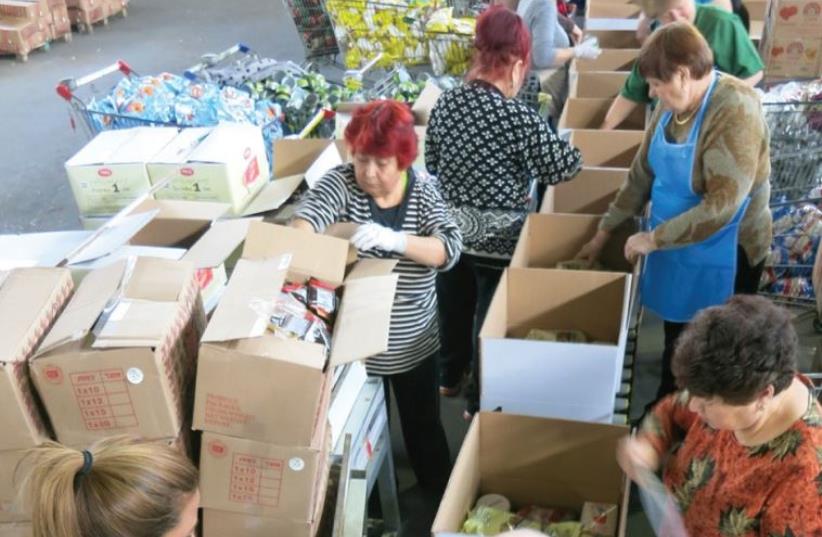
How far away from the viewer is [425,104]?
3596mm

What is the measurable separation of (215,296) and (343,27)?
3.24 m

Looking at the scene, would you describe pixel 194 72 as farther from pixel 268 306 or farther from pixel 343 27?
pixel 268 306

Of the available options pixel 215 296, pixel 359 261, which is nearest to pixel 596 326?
pixel 359 261

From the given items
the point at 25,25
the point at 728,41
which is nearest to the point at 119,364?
the point at 728,41

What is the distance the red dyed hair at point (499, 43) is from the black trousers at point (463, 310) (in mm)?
726

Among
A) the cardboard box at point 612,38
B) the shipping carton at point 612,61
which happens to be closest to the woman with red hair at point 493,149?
the shipping carton at point 612,61

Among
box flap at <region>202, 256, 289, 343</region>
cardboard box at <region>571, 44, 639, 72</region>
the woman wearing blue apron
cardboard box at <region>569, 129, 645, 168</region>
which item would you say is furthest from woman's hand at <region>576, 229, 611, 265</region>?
Answer: cardboard box at <region>571, 44, 639, 72</region>

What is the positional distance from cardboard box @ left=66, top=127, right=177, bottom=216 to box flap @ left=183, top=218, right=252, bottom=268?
0.83m

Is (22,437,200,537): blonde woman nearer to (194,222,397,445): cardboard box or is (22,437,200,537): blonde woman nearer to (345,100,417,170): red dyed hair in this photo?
(194,222,397,445): cardboard box

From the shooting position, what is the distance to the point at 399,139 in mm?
2049

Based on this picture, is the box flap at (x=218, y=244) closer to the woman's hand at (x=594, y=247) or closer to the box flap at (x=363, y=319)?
the box flap at (x=363, y=319)

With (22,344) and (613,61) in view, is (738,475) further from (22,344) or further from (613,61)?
(613,61)

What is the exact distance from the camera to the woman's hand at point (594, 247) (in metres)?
2.76

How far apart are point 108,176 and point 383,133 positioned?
1429 mm
